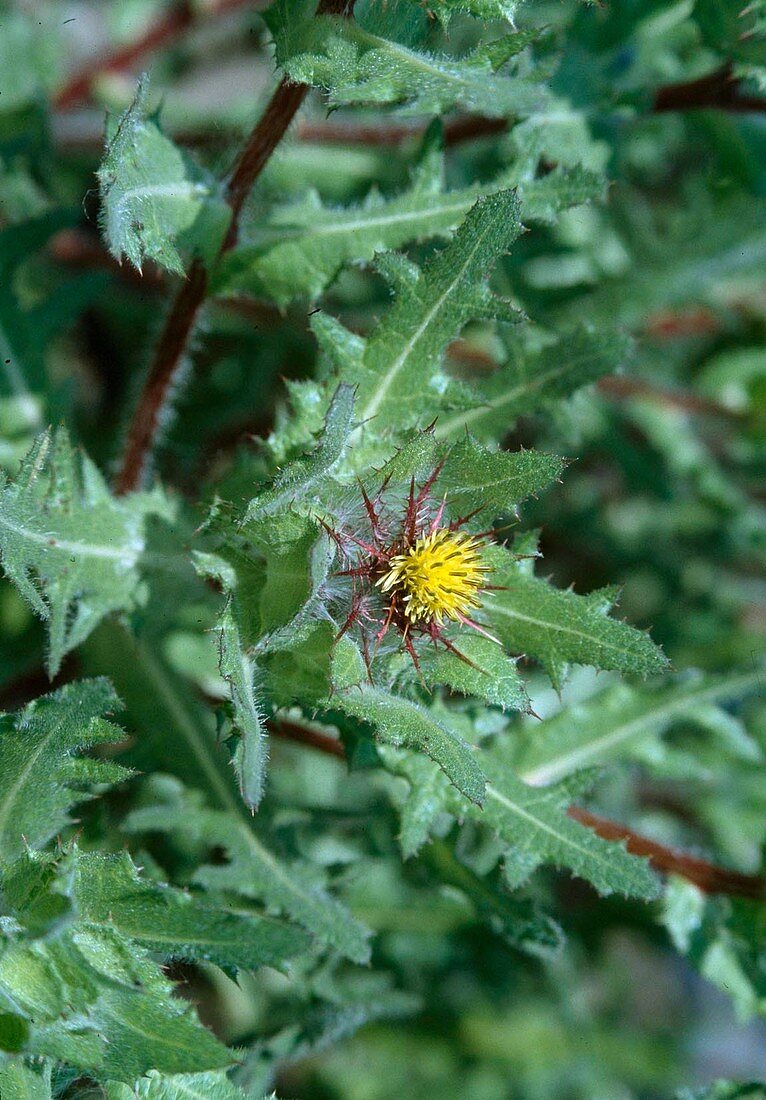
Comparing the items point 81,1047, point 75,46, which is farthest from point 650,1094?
point 75,46

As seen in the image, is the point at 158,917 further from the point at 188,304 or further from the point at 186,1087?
the point at 188,304

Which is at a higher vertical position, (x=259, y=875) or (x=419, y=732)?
(x=419, y=732)

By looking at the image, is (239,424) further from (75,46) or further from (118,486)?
(75,46)

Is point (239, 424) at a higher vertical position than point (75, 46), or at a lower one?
lower

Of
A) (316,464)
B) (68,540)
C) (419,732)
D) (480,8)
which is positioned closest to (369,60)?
(480,8)

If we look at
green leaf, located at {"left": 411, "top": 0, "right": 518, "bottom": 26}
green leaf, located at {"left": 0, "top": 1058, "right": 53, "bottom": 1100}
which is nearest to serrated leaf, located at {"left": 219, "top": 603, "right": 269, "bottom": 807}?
green leaf, located at {"left": 0, "top": 1058, "right": 53, "bottom": 1100}

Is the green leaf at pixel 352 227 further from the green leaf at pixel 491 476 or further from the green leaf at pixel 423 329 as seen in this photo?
the green leaf at pixel 491 476

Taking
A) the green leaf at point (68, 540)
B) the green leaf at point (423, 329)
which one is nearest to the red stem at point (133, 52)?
the green leaf at point (68, 540)
